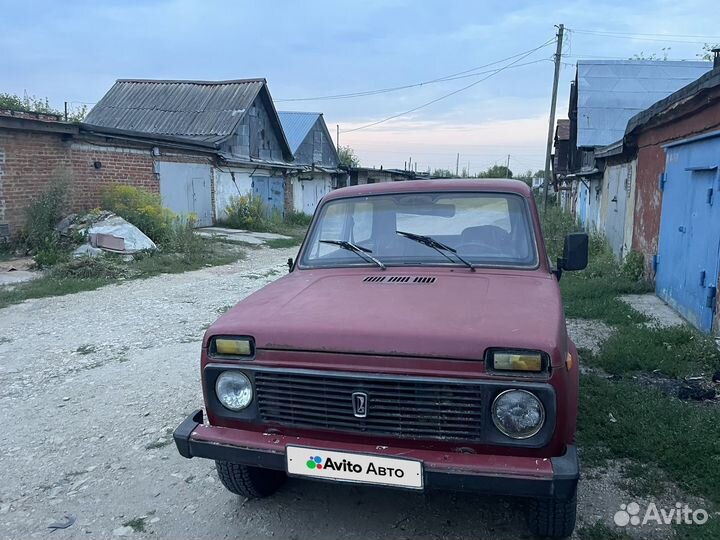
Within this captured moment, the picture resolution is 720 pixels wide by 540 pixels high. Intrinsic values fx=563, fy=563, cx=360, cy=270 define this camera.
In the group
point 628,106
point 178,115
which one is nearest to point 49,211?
point 178,115

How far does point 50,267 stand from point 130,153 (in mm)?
5921

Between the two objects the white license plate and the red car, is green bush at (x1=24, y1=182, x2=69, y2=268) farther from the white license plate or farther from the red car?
the white license plate

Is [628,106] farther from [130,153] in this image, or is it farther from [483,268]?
[483,268]

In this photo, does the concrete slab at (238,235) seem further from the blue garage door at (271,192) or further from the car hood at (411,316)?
the car hood at (411,316)

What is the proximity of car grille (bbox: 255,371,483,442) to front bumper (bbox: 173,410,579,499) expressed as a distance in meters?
0.07

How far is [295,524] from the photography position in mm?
2988

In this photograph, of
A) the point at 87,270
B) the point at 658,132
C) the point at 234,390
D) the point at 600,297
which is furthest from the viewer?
the point at 87,270

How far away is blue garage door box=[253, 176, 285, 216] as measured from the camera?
23953mm

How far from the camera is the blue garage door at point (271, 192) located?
2395cm

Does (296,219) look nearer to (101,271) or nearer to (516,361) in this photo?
(101,271)

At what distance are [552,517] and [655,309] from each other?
583cm

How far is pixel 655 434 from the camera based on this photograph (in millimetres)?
3748

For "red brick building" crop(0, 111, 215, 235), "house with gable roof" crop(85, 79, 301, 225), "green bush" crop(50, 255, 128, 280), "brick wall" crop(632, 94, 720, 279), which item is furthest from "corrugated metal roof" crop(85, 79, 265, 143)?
"brick wall" crop(632, 94, 720, 279)

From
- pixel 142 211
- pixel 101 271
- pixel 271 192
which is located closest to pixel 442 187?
pixel 101 271
